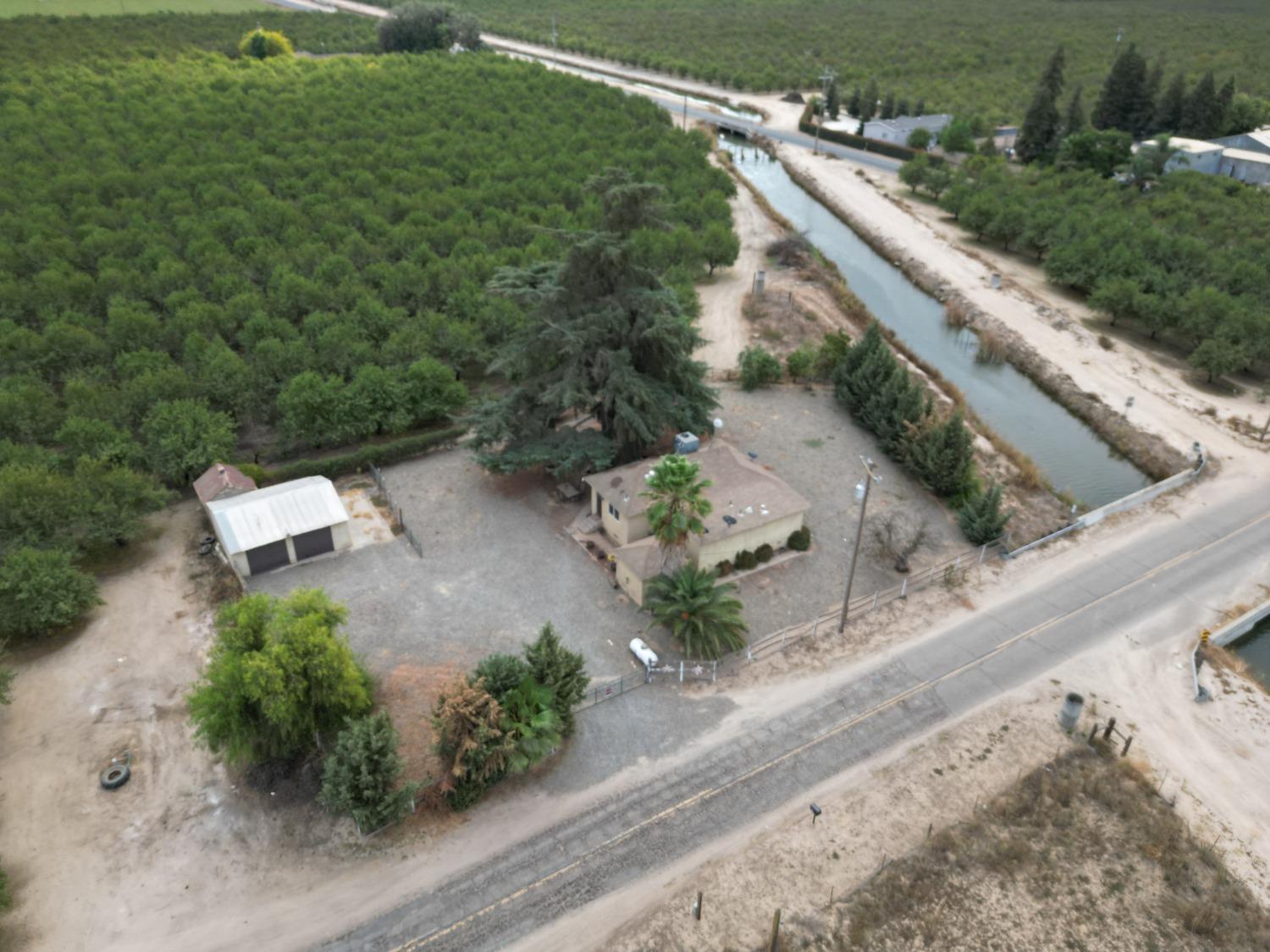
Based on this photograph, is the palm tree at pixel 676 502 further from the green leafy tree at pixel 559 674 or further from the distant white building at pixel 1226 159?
the distant white building at pixel 1226 159

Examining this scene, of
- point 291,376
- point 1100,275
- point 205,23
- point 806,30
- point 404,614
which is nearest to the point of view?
point 404,614

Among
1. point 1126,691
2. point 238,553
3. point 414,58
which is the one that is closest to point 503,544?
point 238,553

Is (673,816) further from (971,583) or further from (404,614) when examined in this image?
(971,583)

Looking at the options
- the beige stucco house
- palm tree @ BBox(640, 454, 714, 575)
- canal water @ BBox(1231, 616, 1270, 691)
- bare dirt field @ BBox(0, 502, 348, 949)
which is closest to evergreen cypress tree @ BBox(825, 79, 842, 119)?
the beige stucco house

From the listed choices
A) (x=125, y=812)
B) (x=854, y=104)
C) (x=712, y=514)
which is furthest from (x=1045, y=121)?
(x=125, y=812)

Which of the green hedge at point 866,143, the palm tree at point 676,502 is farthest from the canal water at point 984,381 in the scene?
the palm tree at point 676,502

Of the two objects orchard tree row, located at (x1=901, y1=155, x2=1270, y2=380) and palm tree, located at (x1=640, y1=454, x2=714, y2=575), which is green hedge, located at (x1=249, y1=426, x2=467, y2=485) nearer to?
palm tree, located at (x1=640, y1=454, x2=714, y2=575)

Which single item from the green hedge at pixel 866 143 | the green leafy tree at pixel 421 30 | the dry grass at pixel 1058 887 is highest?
the green leafy tree at pixel 421 30
